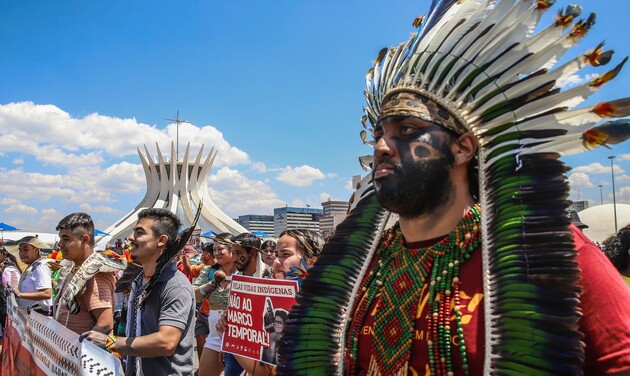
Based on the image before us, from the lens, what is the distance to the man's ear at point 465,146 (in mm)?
1852

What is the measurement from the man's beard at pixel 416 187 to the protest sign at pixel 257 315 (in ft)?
6.01

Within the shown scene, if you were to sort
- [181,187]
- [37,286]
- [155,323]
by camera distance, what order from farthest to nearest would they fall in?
[181,187] → [37,286] → [155,323]

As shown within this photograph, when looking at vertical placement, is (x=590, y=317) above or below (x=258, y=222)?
below

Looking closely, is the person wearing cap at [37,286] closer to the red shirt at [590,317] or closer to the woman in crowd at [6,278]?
the woman in crowd at [6,278]

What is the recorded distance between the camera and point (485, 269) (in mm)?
1635


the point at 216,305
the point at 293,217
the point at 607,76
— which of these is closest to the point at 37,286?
the point at 216,305

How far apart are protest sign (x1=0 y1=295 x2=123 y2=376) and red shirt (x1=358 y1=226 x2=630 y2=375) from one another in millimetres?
1982

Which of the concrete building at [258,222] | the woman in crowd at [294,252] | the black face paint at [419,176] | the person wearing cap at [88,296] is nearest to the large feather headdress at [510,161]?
the black face paint at [419,176]

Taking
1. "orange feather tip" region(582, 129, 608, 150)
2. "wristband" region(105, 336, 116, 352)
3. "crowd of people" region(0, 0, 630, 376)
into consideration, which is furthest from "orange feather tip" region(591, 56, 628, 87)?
"wristband" region(105, 336, 116, 352)

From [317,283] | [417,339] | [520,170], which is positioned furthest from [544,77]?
[317,283]

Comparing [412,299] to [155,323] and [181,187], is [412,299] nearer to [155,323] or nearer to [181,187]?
[155,323]

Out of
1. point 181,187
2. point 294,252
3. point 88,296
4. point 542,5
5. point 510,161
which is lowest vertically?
point 88,296

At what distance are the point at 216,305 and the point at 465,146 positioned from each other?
14.2 feet

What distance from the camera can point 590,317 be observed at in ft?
4.58
